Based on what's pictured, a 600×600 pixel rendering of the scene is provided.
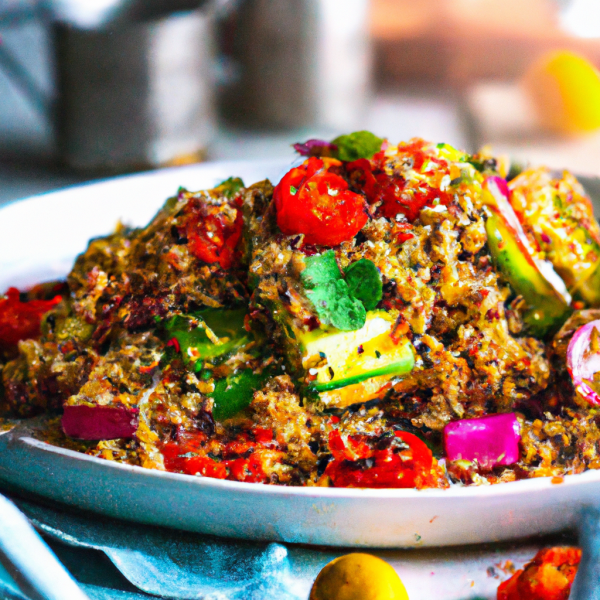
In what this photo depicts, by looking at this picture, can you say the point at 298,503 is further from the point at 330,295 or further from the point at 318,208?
the point at 318,208

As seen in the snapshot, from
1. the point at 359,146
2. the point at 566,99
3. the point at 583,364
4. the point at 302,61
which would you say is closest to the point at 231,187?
the point at 359,146

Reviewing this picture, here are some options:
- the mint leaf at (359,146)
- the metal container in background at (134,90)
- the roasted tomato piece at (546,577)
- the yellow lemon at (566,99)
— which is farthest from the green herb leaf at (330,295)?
the yellow lemon at (566,99)

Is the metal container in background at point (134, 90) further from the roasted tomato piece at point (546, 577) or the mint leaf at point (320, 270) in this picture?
the roasted tomato piece at point (546, 577)

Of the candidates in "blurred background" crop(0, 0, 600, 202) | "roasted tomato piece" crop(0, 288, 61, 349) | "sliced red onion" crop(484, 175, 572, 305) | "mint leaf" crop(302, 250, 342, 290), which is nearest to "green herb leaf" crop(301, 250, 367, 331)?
"mint leaf" crop(302, 250, 342, 290)

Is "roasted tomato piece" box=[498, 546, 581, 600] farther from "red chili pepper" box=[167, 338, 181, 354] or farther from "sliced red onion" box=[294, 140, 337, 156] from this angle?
"sliced red onion" box=[294, 140, 337, 156]

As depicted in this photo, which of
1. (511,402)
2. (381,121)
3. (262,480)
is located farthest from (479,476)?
(381,121)

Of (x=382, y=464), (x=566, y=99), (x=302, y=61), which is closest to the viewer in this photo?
(x=382, y=464)

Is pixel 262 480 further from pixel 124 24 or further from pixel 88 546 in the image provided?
pixel 124 24
